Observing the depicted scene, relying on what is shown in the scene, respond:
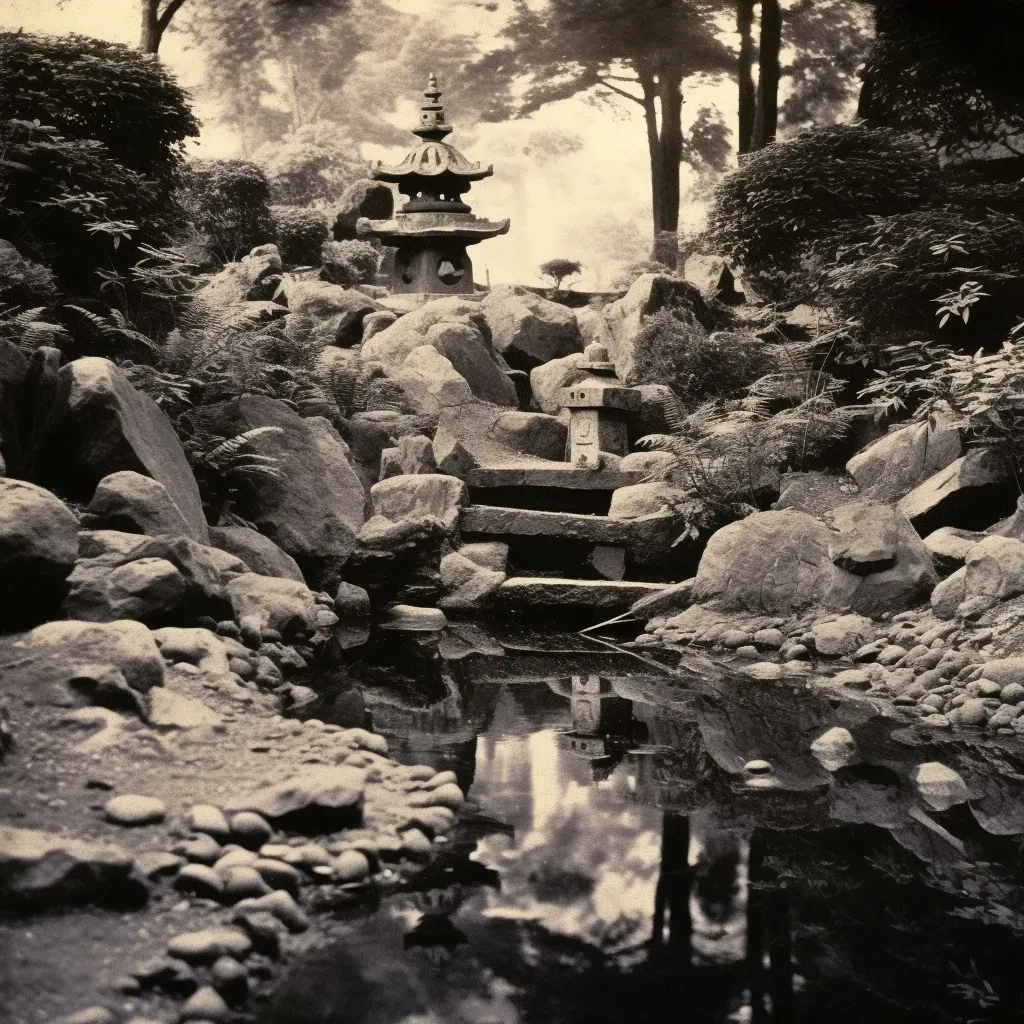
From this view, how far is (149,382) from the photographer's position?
23.8 ft

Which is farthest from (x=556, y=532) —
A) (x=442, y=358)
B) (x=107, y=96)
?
(x=107, y=96)

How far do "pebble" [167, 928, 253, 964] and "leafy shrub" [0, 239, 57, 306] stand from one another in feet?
17.9

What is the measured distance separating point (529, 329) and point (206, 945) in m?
12.2

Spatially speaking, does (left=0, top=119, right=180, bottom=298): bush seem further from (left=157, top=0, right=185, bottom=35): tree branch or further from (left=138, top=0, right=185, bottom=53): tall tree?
(left=157, top=0, right=185, bottom=35): tree branch

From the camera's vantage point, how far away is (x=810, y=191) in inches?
451

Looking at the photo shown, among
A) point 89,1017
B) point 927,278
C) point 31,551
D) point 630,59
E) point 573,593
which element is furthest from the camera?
point 630,59

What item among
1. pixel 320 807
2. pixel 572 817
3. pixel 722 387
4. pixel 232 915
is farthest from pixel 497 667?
pixel 722 387

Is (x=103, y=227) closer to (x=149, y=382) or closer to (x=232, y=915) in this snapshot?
(x=149, y=382)

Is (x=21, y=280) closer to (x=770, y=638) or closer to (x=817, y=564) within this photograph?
(x=770, y=638)

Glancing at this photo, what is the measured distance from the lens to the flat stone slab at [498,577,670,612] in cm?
796

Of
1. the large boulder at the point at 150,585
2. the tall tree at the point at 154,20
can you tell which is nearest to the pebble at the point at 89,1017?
the large boulder at the point at 150,585

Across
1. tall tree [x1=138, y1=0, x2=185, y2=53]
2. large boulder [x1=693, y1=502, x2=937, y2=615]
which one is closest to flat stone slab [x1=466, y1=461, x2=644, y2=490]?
large boulder [x1=693, y1=502, x2=937, y2=615]

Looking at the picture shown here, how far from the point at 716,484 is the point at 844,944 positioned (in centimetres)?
565

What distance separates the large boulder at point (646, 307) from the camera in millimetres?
13406
